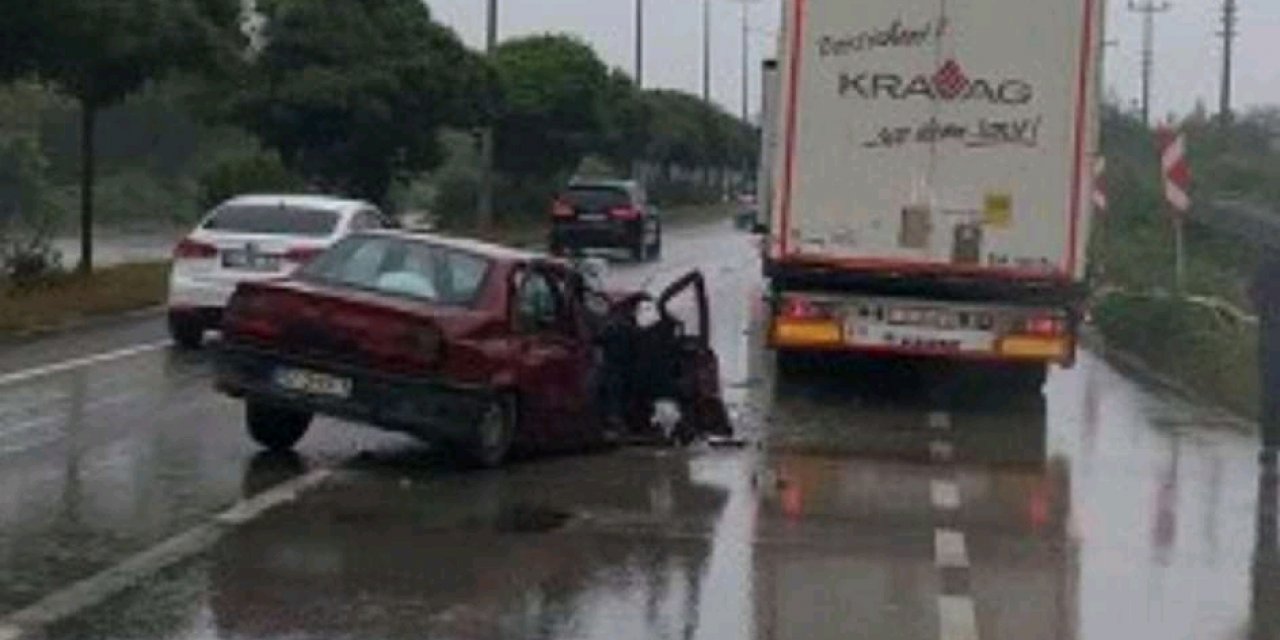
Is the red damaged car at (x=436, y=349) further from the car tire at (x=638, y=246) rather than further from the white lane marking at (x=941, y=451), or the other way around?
the car tire at (x=638, y=246)

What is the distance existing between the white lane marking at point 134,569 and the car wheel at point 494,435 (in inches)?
42.5

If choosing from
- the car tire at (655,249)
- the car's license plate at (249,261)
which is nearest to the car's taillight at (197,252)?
the car's license plate at (249,261)

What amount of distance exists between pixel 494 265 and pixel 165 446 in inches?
91.0

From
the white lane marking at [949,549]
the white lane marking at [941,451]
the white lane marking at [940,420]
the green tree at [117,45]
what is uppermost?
the green tree at [117,45]

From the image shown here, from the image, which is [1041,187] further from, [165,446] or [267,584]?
[267,584]

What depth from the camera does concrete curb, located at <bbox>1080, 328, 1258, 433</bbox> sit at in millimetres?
20686

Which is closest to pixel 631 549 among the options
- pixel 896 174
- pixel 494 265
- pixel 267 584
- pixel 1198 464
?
pixel 267 584

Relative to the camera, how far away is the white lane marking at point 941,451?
16422 mm

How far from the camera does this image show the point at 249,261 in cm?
2308

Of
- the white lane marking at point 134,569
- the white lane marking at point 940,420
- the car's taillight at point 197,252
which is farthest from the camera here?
the car's taillight at point 197,252

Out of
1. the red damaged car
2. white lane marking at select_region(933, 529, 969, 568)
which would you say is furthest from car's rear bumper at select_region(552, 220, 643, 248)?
white lane marking at select_region(933, 529, 969, 568)

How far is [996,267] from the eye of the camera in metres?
19.2

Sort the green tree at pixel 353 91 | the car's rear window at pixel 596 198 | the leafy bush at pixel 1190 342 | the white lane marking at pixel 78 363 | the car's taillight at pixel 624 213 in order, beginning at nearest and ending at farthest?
1. the white lane marking at pixel 78 363
2. the leafy bush at pixel 1190 342
3. the green tree at pixel 353 91
4. the car's taillight at pixel 624 213
5. the car's rear window at pixel 596 198

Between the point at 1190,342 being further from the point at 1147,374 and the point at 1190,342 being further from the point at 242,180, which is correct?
the point at 242,180
